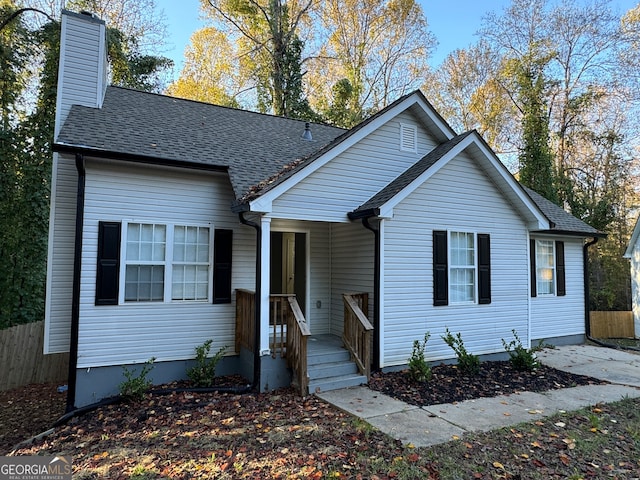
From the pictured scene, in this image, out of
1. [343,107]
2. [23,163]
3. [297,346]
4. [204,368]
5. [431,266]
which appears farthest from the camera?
[343,107]

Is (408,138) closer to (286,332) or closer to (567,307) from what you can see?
(286,332)

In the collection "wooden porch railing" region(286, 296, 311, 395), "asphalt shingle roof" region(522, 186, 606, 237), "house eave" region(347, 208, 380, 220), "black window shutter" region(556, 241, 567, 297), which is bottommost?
"wooden porch railing" region(286, 296, 311, 395)

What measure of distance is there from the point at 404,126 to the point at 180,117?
194 inches

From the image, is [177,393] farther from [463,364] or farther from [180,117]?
[180,117]

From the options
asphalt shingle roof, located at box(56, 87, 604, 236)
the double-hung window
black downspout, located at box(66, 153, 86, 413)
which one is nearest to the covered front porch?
the double-hung window

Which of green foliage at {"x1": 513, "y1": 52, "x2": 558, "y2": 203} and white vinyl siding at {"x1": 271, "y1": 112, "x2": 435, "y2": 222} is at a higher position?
green foliage at {"x1": 513, "y1": 52, "x2": 558, "y2": 203}

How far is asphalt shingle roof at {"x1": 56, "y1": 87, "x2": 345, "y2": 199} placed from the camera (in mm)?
6480

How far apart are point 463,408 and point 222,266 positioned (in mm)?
4504

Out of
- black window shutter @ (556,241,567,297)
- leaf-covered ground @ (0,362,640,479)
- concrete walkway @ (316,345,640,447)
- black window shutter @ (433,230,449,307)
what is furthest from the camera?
black window shutter @ (556,241,567,297)

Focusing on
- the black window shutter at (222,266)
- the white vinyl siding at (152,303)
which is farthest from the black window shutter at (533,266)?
the black window shutter at (222,266)

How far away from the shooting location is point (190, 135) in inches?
308

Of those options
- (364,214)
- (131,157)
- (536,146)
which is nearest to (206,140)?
(131,157)

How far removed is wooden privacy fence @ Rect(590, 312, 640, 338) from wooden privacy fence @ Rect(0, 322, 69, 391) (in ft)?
50.1

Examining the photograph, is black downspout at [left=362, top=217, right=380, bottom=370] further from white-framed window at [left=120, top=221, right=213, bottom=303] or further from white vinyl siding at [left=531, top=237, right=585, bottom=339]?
white vinyl siding at [left=531, top=237, right=585, bottom=339]
